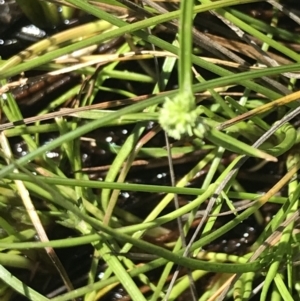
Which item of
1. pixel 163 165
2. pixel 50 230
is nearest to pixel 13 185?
pixel 50 230

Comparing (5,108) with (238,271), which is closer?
(238,271)

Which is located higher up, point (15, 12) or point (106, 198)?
point (15, 12)

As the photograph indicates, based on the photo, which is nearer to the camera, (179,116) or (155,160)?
(179,116)

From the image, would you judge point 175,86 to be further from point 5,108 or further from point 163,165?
point 5,108

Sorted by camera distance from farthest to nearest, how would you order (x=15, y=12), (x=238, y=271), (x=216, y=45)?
1. (x=15, y=12)
2. (x=216, y=45)
3. (x=238, y=271)

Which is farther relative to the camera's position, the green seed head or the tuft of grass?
the tuft of grass

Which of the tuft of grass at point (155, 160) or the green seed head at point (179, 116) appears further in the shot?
the tuft of grass at point (155, 160)

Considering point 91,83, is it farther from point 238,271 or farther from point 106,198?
point 238,271

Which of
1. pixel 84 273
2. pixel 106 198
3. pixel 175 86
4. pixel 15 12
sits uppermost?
pixel 15 12

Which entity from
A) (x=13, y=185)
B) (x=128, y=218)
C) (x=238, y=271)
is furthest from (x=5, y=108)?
(x=238, y=271)

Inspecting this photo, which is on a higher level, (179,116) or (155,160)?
(179,116)

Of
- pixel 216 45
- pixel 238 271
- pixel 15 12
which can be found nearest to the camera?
pixel 238 271
